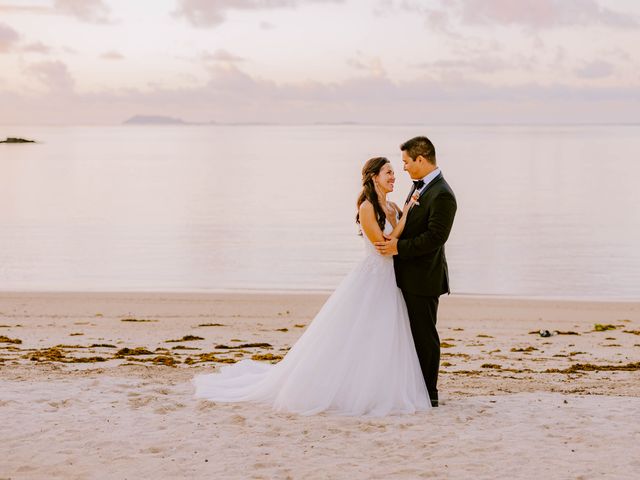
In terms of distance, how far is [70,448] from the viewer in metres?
6.54

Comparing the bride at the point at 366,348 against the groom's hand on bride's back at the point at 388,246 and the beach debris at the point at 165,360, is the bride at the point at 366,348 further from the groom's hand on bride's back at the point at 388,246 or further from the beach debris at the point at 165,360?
the beach debris at the point at 165,360

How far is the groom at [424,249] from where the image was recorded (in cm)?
733

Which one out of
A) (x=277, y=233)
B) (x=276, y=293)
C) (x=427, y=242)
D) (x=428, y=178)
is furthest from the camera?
(x=277, y=233)

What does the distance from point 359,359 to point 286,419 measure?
2.76 ft

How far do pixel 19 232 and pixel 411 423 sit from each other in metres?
28.0

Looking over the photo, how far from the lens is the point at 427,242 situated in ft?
23.9

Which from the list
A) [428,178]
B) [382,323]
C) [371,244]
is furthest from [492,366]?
[428,178]

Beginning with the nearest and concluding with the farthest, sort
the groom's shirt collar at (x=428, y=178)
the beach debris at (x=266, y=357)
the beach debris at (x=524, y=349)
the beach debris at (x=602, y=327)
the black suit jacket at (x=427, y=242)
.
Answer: the black suit jacket at (x=427, y=242) → the groom's shirt collar at (x=428, y=178) → the beach debris at (x=266, y=357) → the beach debris at (x=524, y=349) → the beach debris at (x=602, y=327)

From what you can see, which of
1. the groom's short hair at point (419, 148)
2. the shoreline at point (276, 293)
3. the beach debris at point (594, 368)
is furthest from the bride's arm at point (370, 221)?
the shoreline at point (276, 293)

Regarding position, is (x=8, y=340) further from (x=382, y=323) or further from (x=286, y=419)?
(x=382, y=323)

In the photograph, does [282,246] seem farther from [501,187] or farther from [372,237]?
[501,187]

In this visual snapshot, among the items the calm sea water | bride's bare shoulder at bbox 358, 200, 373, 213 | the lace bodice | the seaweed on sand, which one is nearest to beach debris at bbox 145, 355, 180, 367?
the seaweed on sand

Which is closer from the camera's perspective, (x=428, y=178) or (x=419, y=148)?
(x=419, y=148)

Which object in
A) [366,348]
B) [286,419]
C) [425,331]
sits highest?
[425,331]
